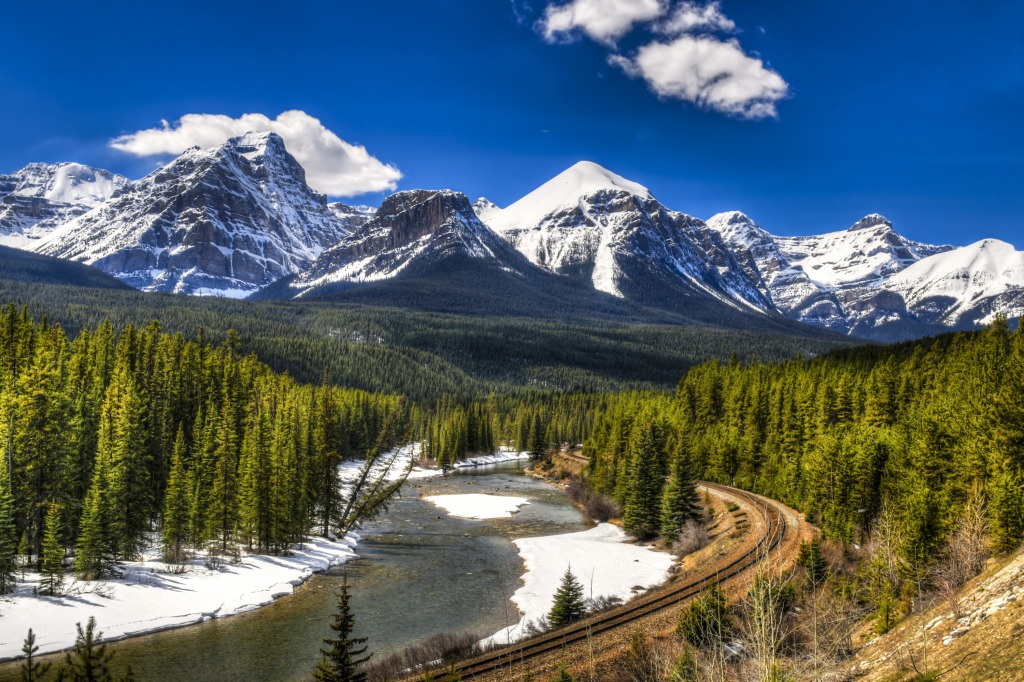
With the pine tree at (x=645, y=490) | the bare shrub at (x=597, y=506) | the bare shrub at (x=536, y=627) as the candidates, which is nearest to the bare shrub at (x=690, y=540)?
the pine tree at (x=645, y=490)

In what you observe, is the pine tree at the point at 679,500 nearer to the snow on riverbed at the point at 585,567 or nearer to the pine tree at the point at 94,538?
the snow on riverbed at the point at 585,567

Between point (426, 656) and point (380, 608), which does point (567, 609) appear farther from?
point (380, 608)

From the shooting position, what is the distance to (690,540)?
5375cm

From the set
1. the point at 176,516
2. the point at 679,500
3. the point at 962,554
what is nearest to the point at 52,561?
the point at 176,516

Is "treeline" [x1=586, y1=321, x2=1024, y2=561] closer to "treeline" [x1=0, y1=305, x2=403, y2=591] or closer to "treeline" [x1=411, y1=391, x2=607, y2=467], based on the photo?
"treeline" [x1=411, y1=391, x2=607, y2=467]

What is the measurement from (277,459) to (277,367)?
146 metres

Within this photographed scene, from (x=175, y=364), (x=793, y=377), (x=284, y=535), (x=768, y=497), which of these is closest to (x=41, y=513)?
(x=284, y=535)

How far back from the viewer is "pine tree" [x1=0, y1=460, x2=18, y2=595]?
1377 inches

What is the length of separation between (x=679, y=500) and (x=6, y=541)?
4944 centimetres

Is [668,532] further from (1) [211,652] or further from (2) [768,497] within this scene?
(1) [211,652]

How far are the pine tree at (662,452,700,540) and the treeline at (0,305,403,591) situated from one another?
106 feet

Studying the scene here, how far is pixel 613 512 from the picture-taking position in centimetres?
7319

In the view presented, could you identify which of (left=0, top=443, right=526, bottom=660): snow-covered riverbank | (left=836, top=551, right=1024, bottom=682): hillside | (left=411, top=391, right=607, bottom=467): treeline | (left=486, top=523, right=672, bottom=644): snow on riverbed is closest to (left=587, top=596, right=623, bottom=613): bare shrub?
(left=486, top=523, right=672, bottom=644): snow on riverbed

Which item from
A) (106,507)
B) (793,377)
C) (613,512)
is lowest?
(613,512)
